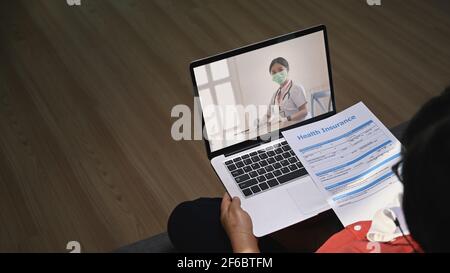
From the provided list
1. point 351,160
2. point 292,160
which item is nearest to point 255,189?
point 292,160

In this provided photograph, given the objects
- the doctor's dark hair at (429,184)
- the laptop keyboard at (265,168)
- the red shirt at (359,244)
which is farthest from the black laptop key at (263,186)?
the doctor's dark hair at (429,184)

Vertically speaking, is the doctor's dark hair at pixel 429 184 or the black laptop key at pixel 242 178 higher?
the doctor's dark hair at pixel 429 184

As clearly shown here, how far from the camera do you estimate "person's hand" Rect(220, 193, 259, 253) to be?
117 cm

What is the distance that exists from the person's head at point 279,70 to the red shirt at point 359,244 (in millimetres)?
409

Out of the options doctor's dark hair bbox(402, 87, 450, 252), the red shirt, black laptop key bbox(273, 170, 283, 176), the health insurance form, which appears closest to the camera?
doctor's dark hair bbox(402, 87, 450, 252)

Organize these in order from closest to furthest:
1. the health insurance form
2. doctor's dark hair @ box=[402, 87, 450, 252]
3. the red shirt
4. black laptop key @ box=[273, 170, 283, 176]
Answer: doctor's dark hair @ box=[402, 87, 450, 252]
the red shirt
the health insurance form
black laptop key @ box=[273, 170, 283, 176]

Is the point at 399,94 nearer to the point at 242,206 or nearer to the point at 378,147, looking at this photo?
the point at 378,147

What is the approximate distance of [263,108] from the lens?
139 centimetres

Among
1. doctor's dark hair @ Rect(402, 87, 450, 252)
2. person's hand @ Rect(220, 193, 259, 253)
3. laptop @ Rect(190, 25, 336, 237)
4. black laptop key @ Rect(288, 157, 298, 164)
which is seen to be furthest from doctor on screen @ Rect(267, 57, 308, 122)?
doctor's dark hair @ Rect(402, 87, 450, 252)

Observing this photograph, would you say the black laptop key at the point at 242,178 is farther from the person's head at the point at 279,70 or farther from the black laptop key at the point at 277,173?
→ the person's head at the point at 279,70

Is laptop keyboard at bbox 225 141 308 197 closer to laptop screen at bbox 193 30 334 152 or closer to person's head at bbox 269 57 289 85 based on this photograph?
laptop screen at bbox 193 30 334 152

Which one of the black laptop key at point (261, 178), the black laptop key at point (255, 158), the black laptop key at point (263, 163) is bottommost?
the black laptop key at point (261, 178)

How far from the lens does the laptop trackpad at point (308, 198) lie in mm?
1245

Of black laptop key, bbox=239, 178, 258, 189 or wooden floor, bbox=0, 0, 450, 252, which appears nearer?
black laptop key, bbox=239, 178, 258, 189
